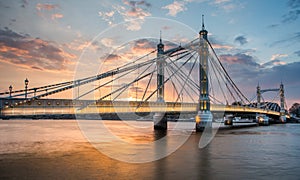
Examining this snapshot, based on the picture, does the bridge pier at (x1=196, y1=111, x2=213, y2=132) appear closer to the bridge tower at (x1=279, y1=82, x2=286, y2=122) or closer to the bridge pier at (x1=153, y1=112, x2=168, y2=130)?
the bridge pier at (x1=153, y1=112, x2=168, y2=130)

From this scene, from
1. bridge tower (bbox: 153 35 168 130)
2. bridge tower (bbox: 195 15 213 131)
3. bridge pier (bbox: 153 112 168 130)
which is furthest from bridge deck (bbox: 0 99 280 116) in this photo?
bridge pier (bbox: 153 112 168 130)

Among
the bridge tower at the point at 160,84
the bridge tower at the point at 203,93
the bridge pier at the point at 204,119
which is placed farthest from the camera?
the bridge tower at the point at 160,84

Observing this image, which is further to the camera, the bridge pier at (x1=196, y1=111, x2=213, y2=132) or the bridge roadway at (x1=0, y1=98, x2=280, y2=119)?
the bridge pier at (x1=196, y1=111, x2=213, y2=132)

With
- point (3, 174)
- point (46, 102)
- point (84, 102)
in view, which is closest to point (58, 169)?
point (3, 174)

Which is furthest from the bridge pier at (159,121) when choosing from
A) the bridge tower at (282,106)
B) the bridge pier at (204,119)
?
the bridge tower at (282,106)

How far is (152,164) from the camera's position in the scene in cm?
2089

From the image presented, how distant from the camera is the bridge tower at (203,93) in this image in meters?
50.1

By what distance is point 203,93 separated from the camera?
51.2 metres

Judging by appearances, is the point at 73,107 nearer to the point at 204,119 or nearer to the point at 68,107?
the point at 68,107

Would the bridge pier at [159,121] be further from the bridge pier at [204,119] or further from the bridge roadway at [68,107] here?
the bridge pier at [204,119]

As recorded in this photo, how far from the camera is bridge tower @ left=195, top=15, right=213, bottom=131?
50088 mm

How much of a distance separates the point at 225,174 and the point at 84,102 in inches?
850

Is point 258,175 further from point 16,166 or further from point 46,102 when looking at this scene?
point 46,102

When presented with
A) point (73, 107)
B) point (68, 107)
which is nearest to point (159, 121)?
point (73, 107)
